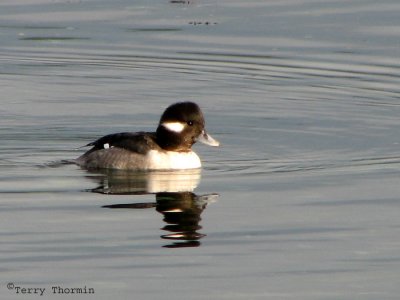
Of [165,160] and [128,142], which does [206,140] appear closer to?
[165,160]

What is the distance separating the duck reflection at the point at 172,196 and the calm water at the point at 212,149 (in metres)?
0.04

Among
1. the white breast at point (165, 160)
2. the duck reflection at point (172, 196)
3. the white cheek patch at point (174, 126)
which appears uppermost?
the white cheek patch at point (174, 126)

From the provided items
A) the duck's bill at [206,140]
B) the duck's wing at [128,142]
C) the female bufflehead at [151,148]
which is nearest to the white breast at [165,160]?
the female bufflehead at [151,148]

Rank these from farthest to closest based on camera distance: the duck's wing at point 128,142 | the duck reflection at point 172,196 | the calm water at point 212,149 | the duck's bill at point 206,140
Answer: the duck's bill at point 206,140 → the duck's wing at point 128,142 → the duck reflection at point 172,196 → the calm water at point 212,149

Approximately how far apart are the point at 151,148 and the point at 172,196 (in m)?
2.16

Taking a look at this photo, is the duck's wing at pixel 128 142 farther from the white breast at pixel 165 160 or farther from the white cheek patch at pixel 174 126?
the white cheek patch at pixel 174 126

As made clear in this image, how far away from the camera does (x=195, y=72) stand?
23.1 m

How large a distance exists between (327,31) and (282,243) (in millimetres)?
12632

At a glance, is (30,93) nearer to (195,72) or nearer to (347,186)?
(195,72)

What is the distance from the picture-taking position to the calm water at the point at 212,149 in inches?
488

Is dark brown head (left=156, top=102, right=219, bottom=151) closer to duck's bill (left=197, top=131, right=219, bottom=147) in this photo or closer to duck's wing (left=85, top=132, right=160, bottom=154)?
duck's bill (left=197, top=131, right=219, bottom=147)

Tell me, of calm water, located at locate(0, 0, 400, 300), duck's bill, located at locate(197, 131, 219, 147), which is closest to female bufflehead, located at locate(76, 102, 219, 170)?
duck's bill, located at locate(197, 131, 219, 147)

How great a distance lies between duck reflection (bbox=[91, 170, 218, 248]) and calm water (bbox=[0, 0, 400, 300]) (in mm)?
39

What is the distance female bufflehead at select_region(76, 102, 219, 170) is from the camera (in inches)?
703
